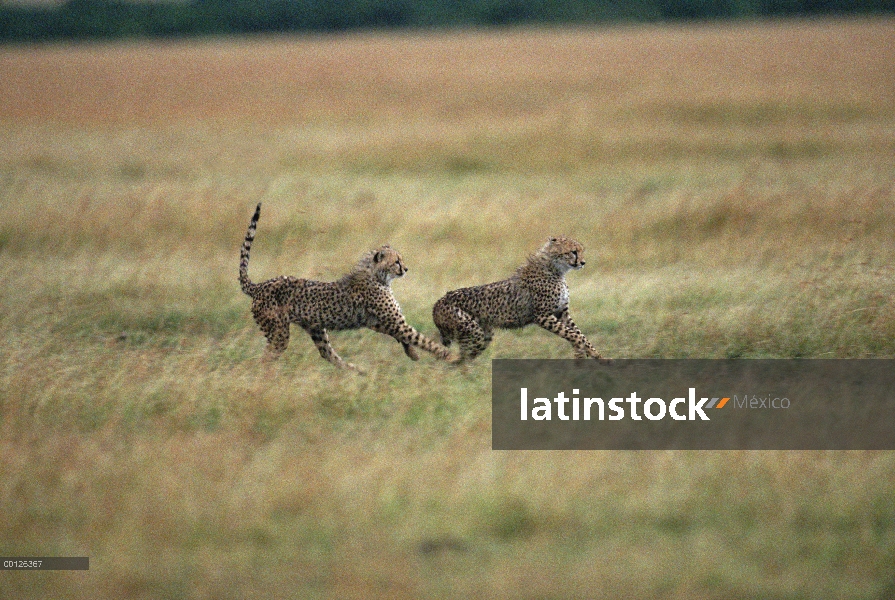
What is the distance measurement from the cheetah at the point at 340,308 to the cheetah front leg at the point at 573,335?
29.1 inches

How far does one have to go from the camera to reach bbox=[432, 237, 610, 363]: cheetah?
7.64 meters

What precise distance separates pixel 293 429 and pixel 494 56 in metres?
22.9

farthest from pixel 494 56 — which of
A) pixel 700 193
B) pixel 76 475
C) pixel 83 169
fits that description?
pixel 76 475

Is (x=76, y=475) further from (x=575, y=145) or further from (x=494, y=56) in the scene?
(x=494, y=56)

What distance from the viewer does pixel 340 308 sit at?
752 centimetres

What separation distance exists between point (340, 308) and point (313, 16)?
127 feet

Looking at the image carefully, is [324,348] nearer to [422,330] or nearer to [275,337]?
[275,337]

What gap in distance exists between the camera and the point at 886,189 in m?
11.7

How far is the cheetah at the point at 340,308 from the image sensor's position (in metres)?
7.53

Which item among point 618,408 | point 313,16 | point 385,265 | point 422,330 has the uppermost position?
point 313,16
